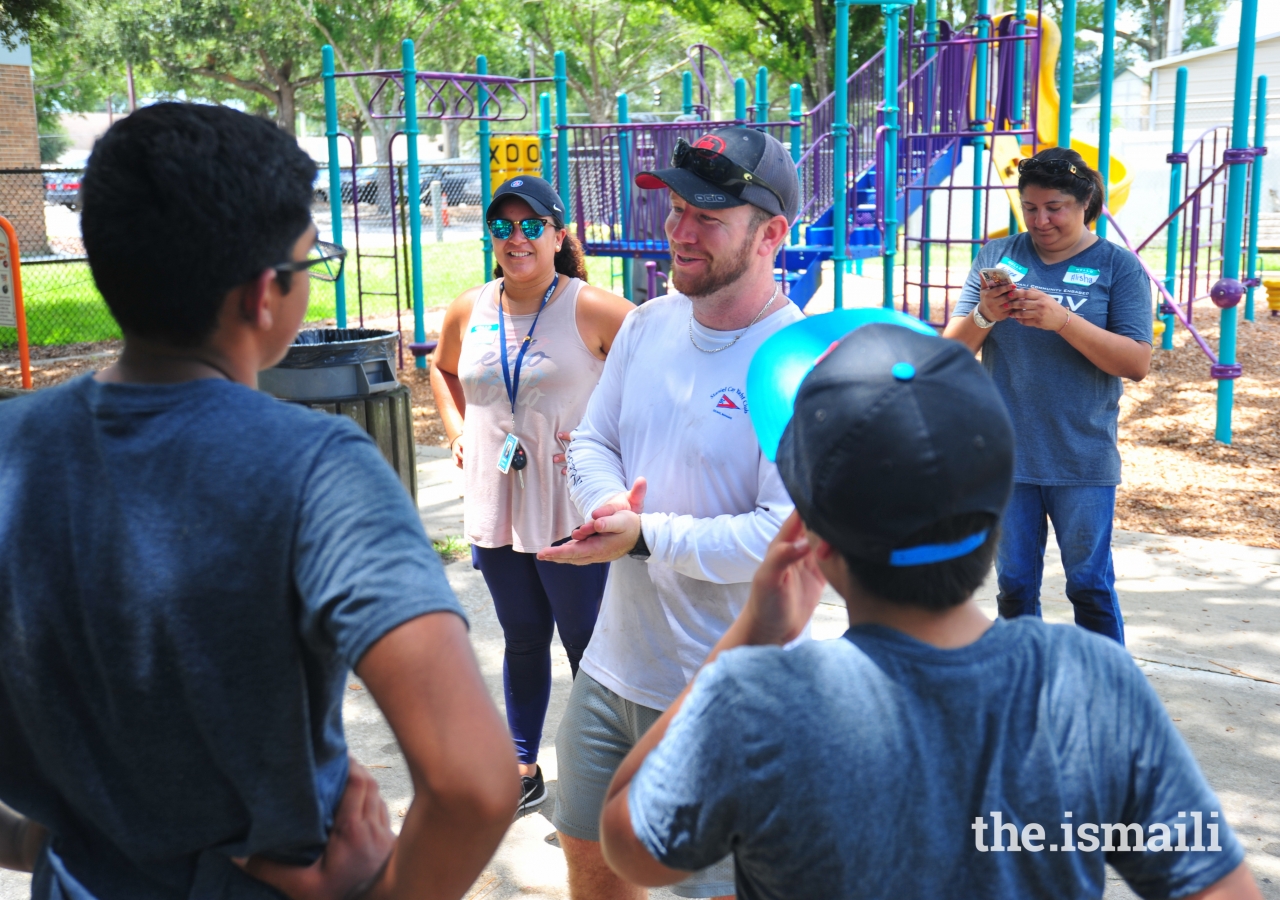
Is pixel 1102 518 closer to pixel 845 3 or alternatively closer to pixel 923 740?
pixel 923 740

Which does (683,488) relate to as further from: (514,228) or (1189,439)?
(1189,439)

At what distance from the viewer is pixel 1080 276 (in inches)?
150

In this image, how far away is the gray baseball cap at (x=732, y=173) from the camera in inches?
97.7

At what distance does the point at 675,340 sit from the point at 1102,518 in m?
1.94

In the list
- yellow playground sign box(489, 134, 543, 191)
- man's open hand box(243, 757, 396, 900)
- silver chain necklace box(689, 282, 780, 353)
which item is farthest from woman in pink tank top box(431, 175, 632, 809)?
yellow playground sign box(489, 134, 543, 191)

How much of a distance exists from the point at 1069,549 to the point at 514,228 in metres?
2.10

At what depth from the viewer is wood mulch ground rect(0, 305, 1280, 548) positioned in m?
6.62

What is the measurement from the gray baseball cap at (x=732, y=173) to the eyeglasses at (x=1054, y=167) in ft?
5.19

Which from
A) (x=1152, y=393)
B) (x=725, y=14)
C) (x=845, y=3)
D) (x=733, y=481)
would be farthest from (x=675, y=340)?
(x=725, y=14)

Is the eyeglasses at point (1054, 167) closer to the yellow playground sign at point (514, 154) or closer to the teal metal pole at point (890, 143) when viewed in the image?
the teal metal pole at point (890, 143)

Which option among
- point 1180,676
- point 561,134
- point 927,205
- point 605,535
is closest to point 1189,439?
point 927,205

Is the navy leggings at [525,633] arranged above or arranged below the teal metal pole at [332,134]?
below

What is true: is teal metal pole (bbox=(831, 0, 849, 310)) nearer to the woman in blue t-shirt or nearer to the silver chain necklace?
the woman in blue t-shirt

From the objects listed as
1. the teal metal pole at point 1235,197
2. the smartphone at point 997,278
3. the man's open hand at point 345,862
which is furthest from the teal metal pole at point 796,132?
the man's open hand at point 345,862
